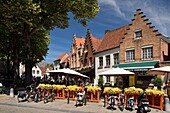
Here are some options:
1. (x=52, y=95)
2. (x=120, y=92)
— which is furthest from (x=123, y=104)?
(x=52, y=95)

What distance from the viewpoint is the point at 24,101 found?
17547 mm

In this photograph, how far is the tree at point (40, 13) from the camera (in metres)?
20.3

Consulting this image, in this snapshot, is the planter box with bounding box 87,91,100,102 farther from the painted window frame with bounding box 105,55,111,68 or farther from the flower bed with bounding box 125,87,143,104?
the painted window frame with bounding box 105,55,111,68

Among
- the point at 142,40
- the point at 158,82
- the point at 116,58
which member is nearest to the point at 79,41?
the point at 116,58

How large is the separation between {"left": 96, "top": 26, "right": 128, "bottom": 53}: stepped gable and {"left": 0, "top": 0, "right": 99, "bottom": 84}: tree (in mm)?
8436

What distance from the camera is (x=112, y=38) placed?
35688 mm

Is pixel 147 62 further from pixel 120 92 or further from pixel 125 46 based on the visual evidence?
pixel 120 92

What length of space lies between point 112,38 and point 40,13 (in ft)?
53.1

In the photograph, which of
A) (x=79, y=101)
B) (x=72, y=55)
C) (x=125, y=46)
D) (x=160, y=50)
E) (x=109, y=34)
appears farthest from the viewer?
(x=72, y=55)

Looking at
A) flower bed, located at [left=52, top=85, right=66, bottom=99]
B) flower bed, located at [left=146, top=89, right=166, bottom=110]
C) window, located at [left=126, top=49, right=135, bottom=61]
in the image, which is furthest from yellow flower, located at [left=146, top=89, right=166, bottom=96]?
window, located at [left=126, top=49, right=135, bottom=61]

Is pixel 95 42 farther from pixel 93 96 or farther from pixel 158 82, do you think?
pixel 93 96

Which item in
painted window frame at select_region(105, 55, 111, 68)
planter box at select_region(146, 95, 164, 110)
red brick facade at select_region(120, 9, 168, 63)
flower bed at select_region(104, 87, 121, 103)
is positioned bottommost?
planter box at select_region(146, 95, 164, 110)

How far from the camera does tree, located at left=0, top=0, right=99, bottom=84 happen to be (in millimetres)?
20266

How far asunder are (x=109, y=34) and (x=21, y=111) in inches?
1050
